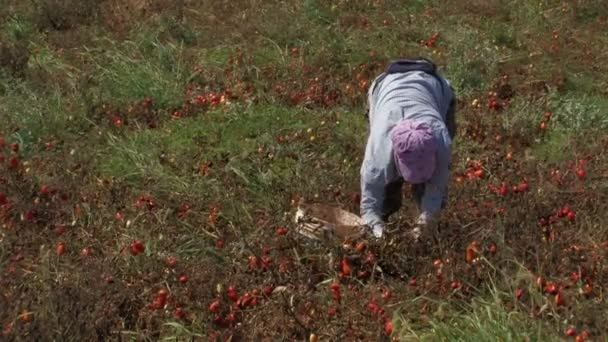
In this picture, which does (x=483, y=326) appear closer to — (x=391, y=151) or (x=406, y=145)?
(x=406, y=145)

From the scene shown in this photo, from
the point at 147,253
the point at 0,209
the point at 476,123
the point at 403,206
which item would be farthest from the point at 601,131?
the point at 0,209

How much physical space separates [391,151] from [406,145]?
25 centimetres

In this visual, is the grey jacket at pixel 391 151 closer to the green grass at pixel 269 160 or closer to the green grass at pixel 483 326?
the green grass at pixel 269 160

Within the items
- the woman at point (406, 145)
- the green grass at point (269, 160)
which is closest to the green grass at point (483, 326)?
the green grass at point (269, 160)

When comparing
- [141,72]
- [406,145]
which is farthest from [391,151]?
[141,72]

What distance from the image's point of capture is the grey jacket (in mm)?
4203

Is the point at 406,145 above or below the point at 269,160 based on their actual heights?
above

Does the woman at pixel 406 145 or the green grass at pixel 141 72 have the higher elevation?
the woman at pixel 406 145

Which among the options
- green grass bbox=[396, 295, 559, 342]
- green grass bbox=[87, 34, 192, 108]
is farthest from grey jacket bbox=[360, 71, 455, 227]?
green grass bbox=[87, 34, 192, 108]

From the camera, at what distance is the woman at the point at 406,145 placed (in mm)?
3992

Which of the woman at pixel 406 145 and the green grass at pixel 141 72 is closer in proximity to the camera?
the woman at pixel 406 145

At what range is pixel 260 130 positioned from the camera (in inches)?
257

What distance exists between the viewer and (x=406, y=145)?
3926 mm

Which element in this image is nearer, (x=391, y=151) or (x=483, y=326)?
(x=483, y=326)
